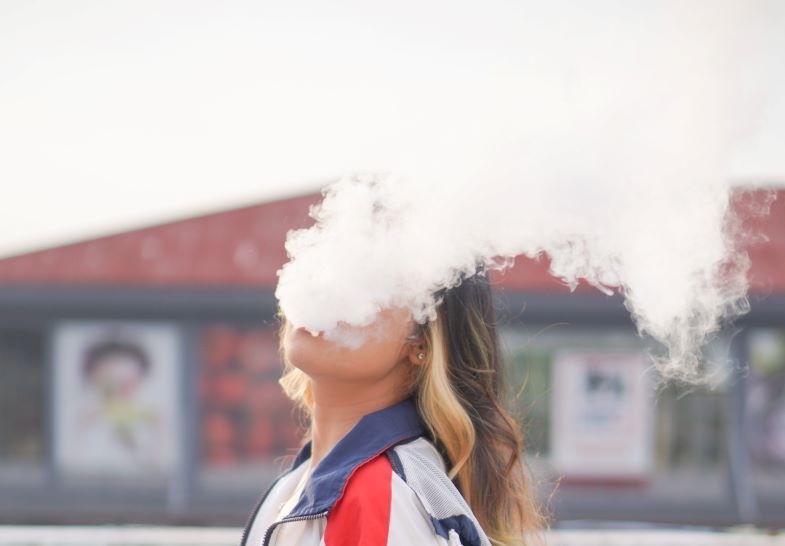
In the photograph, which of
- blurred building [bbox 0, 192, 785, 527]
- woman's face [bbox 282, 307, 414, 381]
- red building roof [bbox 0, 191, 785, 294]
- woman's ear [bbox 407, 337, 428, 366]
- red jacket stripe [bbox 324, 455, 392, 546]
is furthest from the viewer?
blurred building [bbox 0, 192, 785, 527]

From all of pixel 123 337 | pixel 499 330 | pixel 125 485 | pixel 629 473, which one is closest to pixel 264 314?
pixel 123 337

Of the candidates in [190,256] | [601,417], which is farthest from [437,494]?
[601,417]

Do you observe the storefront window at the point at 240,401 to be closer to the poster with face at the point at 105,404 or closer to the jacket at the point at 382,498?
the poster with face at the point at 105,404

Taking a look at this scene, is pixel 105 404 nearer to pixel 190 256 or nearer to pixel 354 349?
pixel 190 256

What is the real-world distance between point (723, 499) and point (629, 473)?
1247 millimetres

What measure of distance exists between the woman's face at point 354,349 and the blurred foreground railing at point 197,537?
2.85 meters

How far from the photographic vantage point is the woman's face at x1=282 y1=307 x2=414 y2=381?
1.65 m

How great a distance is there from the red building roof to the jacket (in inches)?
329

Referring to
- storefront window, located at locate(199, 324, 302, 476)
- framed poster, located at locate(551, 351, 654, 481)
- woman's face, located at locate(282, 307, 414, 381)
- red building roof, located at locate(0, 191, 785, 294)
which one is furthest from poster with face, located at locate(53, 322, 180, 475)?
woman's face, located at locate(282, 307, 414, 381)

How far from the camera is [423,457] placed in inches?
64.1

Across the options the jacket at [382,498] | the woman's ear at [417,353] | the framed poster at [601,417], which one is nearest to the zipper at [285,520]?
the jacket at [382,498]

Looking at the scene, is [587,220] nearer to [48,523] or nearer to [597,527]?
[597,527]

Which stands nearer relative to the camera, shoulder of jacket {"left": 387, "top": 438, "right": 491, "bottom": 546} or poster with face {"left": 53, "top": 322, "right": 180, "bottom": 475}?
shoulder of jacket {"left": 387, "top": 438, "right": 491, "bottom": 546}

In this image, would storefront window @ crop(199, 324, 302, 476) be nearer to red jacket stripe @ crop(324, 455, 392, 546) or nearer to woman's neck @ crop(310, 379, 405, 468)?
woman's neck @ crop(310, 379, 405, 468)
